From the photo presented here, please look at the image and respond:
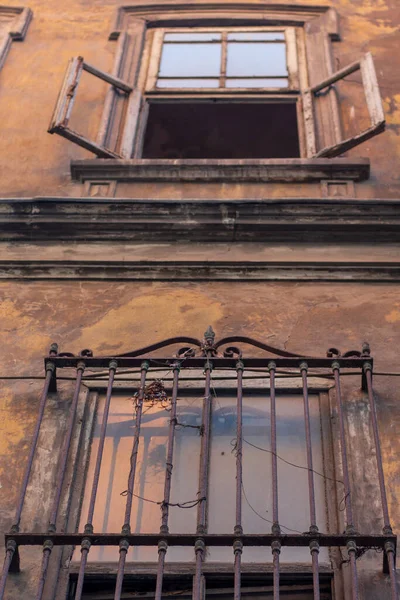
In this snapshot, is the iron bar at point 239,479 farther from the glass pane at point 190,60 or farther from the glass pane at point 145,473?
the glass pane at point 190,60

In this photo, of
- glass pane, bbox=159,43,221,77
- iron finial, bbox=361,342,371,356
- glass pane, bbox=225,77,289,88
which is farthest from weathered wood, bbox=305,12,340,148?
iron finial, bbox=361,342,371,356

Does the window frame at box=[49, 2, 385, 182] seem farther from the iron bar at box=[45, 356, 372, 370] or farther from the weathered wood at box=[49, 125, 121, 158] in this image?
the iron bar at box=[45, 356, 372, 370]

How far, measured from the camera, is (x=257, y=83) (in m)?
8.22

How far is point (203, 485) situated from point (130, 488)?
334mm

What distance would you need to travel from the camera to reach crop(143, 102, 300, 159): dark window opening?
9.17 m

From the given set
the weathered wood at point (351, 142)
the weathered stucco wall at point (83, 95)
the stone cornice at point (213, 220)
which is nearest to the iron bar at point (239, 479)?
the stone cornice at point (213, 220)

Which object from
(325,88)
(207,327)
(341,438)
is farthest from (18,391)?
(325,88)

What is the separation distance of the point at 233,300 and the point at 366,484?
1545 millimetres

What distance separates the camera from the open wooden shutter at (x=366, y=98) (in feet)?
22.5

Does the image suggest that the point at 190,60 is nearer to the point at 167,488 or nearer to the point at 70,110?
the point at 70,110

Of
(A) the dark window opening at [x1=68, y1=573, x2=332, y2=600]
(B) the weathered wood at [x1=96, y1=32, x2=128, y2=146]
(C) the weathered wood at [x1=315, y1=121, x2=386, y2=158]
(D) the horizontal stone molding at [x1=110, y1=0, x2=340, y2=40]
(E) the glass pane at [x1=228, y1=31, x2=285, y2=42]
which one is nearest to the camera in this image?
(A) the dark window opening at [x1=68, y1=573, x2=332, y2=600]

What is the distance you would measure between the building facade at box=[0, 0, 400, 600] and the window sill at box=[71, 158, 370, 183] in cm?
1

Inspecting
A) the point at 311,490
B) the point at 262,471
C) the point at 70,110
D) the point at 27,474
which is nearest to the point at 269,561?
the point at 311,490

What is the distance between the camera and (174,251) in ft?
20.8
